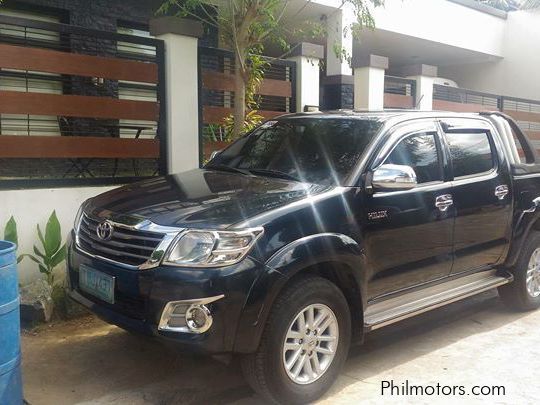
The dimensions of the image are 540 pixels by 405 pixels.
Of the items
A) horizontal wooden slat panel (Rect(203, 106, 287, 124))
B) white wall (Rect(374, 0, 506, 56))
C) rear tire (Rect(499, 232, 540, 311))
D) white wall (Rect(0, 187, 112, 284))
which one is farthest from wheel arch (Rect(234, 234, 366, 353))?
white wall (Rect(374, 0, 506, 56))

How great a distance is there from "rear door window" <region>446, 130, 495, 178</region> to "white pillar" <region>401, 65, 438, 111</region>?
17.0 ft

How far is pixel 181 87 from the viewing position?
617 centimetres

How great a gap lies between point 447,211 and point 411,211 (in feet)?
1.48

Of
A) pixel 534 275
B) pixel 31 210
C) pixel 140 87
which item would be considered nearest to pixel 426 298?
pixel 534 275

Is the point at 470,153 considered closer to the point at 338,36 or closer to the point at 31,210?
the point at 31,210

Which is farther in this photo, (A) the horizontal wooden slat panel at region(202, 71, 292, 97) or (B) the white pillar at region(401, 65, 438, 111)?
(B) the white pillar at region(401, 65, 438, 111)

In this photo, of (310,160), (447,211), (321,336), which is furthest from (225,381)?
(447,211)

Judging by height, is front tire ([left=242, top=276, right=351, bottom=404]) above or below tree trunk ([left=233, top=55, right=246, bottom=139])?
below

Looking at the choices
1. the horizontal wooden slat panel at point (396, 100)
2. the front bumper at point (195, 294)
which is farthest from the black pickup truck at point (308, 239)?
the horizontal wooden slat panel at point (396, 100)

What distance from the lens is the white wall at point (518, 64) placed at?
14070 mm

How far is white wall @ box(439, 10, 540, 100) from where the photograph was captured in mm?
14070

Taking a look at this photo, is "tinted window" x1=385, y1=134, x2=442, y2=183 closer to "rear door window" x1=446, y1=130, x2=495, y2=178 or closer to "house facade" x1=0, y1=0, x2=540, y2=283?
"rear door window" x1=446, y1=130, x2=495, y2=178

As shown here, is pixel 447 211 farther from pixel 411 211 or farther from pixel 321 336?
pixel 321 336

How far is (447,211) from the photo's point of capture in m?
4.26
